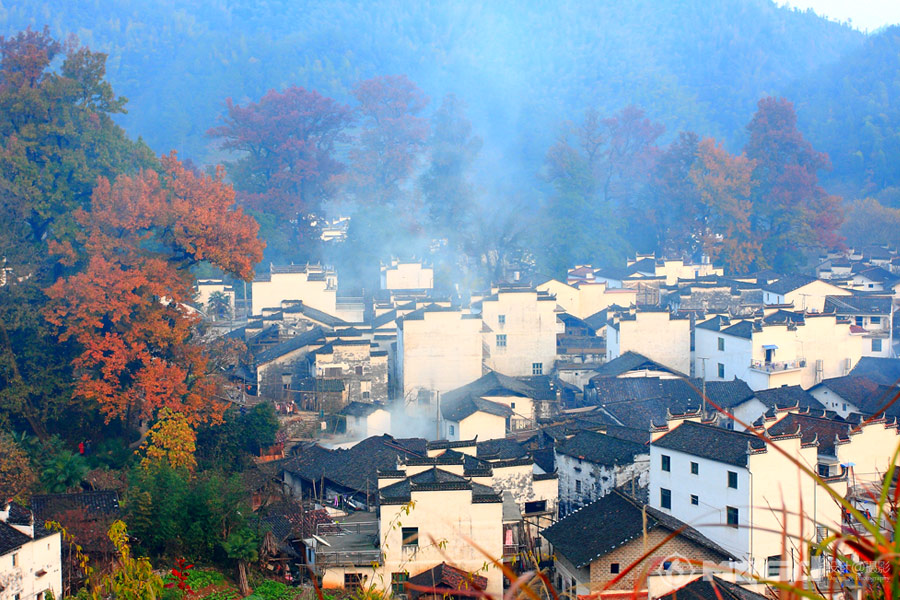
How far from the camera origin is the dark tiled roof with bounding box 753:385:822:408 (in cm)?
1600

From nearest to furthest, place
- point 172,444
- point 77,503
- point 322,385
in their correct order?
point 77,503, point 172,444, point 322,385

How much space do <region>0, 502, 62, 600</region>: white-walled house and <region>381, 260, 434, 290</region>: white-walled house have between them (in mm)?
17517

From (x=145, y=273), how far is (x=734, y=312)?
45.0 ft

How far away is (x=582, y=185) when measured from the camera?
31109mm

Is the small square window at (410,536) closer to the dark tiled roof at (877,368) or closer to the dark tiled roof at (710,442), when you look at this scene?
the dark tiled roof at (710,442)

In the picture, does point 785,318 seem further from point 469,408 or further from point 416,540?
point 416,540

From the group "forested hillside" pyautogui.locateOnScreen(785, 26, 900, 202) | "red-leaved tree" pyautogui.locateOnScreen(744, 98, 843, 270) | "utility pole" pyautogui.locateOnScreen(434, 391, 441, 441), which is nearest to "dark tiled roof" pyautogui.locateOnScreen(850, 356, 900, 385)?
"utility pole" pyautogui.locateOnScreen(434, 391, 441, 441)

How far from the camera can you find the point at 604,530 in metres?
10.2

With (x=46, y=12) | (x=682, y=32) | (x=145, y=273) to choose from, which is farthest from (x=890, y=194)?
(x=46, y=12)

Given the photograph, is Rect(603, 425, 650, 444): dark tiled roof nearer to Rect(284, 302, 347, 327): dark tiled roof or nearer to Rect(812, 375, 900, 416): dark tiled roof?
Rect(812, 375, 900, 416): dark tiled roof

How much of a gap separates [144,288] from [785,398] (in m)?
10.9

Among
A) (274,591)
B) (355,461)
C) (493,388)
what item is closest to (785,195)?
(493,388)

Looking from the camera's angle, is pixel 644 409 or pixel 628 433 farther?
pixel 644 409

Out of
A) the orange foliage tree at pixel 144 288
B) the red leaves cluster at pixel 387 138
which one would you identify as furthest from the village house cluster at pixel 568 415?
the red leaves cluster at pixel 387 138
